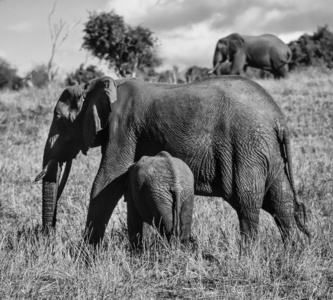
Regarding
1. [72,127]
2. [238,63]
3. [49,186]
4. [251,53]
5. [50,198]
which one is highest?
[251,53]

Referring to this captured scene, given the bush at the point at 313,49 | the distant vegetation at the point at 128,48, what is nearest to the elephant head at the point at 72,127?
the distant vegetation at the point at 128,48

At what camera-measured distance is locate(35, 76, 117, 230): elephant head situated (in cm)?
628

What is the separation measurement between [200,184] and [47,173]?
1.63 m

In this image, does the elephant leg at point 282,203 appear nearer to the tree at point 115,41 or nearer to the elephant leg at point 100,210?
the elephant leg at point 100,210

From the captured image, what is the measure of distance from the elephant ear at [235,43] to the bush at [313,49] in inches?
380

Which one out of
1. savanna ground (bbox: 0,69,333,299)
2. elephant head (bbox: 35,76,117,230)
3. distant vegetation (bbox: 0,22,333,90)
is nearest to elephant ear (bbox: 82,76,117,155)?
elephant head (bbox: 35,76,117,230)

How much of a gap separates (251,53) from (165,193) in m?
18.6

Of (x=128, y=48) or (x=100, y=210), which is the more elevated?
(x=128, y=48)

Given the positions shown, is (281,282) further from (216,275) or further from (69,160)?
(69,160)

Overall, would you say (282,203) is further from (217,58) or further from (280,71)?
(280,71)

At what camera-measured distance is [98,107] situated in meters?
6.28

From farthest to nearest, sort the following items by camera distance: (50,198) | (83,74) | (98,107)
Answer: (83,74)
(50,198)
(98,107)

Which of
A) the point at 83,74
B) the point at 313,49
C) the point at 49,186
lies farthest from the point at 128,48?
the point at 49,186

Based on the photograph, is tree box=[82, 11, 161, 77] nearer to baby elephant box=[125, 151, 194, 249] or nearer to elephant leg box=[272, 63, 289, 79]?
elephant leg box=[272, 63, 289, 79]
